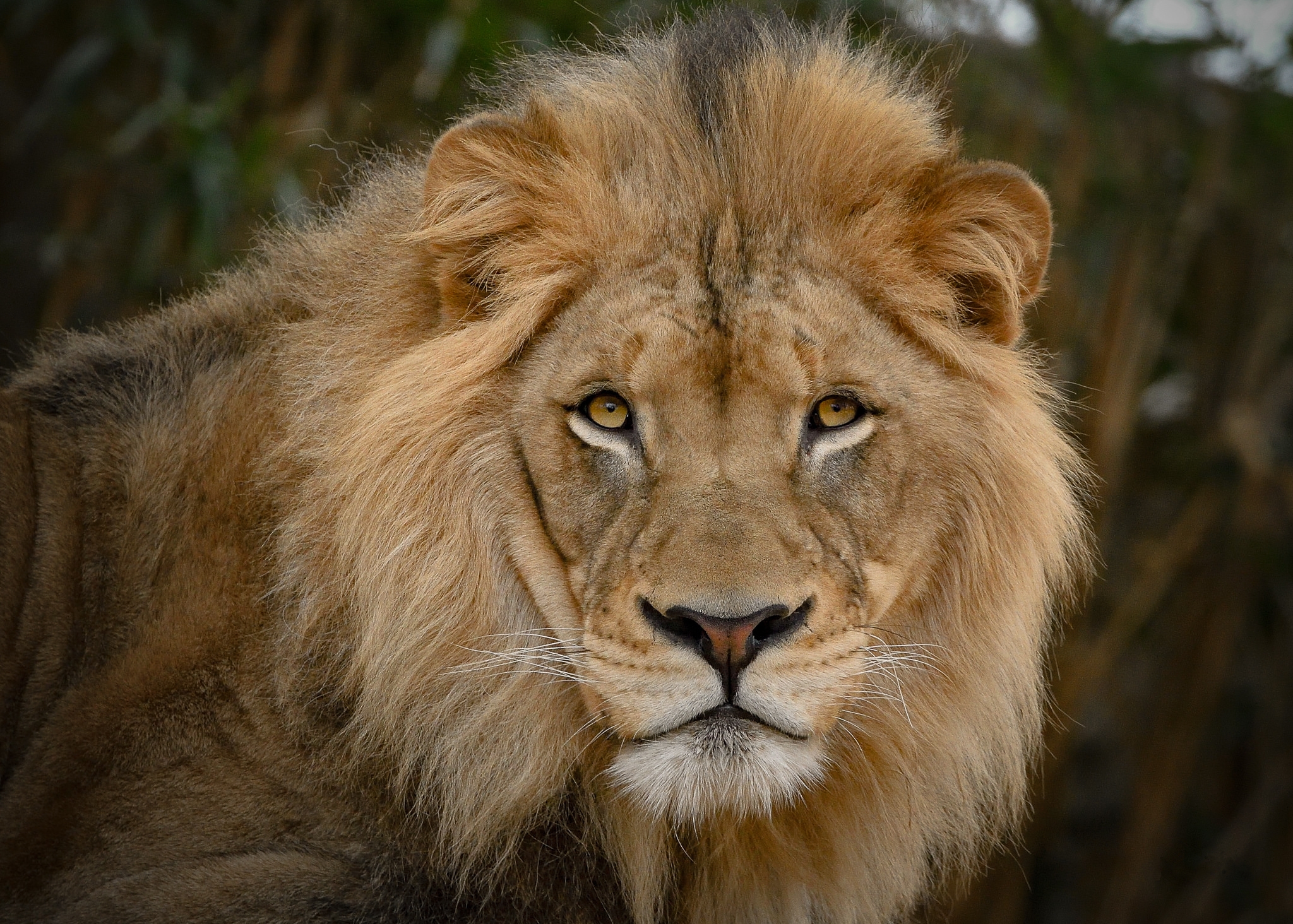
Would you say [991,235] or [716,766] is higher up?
[991,235]

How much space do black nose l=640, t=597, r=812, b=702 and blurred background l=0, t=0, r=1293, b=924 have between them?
136 inches

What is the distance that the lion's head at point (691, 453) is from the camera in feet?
7.92

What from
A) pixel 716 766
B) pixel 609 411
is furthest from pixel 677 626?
pixel 609 411

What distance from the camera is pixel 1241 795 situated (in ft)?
20.9

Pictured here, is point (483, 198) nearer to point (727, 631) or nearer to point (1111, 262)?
point (727, 631)

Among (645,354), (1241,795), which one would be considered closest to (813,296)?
(645,354)

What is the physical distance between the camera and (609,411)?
8.11ft

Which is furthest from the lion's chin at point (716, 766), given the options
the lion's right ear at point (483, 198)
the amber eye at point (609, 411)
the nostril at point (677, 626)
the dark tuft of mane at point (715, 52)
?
the dark tuft of mane at point (715, 52)

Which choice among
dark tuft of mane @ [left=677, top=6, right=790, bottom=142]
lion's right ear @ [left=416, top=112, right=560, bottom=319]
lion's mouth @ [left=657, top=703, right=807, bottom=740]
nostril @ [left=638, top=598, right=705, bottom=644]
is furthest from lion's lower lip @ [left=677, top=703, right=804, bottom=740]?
dark tuft of mane @ [left=677, top=6, right=790, bottom=142]

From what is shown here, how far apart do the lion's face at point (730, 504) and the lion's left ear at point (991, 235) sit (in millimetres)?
212

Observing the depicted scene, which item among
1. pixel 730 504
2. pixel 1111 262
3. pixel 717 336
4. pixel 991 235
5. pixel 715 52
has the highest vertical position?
pixel 1111 262

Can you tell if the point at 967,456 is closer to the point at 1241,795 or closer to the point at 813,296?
the point at 813,296

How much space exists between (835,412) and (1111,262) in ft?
12.4

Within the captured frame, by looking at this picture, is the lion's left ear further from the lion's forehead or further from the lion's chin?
the lion's chin
